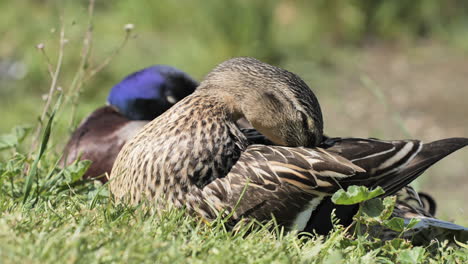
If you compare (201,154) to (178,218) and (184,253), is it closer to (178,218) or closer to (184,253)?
(178,218)

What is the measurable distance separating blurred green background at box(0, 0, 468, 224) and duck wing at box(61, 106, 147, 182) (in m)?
2.60

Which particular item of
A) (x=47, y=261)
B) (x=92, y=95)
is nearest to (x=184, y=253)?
(x=47, y=261)

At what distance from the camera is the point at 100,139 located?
163 inches

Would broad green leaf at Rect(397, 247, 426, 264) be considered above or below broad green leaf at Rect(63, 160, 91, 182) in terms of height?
above

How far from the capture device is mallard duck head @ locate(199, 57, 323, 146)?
293 cm

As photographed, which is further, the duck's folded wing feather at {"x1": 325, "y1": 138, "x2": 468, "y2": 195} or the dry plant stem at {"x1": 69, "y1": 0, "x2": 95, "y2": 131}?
the dry plant stem at {"x1": 69, "y1": 0, "x2": 95, "y2": 131}

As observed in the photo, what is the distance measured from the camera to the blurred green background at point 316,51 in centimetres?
718

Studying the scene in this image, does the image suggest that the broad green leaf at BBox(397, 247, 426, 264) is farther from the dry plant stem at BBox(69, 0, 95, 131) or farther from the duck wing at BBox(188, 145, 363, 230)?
the dry plant stem at BBox(69, 0, 95, 131)

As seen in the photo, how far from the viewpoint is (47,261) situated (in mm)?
1772

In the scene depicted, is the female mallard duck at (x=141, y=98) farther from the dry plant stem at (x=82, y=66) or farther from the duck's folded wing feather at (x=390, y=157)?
the duck's folded wing feather at (x=390, y=157)

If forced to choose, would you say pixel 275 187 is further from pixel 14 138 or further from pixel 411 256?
pixel 14 138

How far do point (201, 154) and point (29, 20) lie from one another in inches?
266

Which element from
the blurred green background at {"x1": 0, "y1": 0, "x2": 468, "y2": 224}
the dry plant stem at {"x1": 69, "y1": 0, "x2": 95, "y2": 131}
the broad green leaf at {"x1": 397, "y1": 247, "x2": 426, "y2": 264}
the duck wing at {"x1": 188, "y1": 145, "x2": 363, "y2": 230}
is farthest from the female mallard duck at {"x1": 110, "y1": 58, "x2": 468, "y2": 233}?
the blurred green background at {"x1": 0, "y1": 0, "x2": 468, "y2": 224}

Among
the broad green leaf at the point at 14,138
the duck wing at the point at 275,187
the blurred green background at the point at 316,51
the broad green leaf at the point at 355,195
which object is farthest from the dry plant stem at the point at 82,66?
the blurred green background at the point at 316,51
